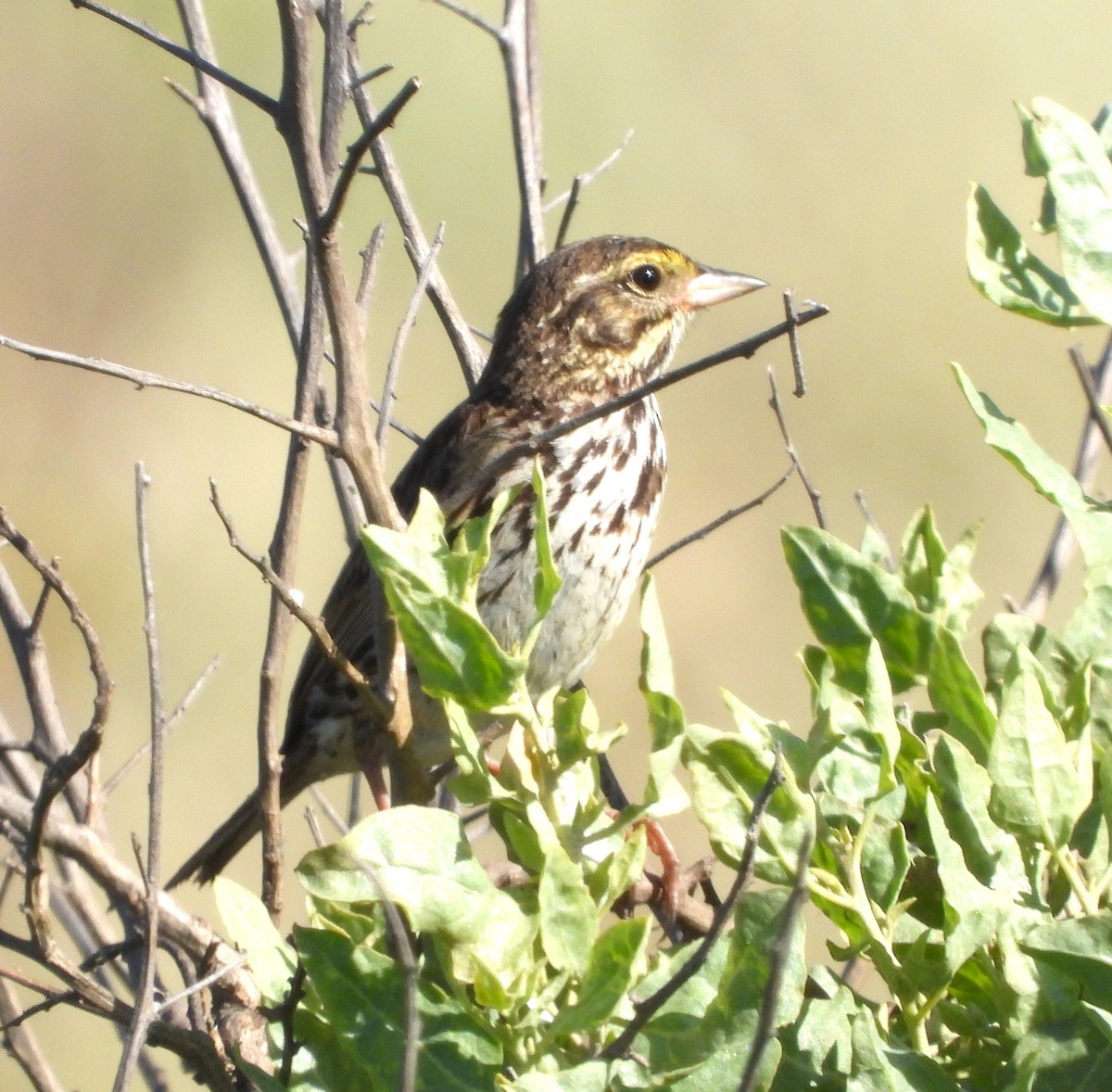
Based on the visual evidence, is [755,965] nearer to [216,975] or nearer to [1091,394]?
[216,975]

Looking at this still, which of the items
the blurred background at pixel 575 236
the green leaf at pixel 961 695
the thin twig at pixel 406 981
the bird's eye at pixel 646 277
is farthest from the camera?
the blurred background at pixel 575 236

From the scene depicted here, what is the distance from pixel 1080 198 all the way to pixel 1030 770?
0.69 m

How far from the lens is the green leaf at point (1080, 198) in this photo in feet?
6.02

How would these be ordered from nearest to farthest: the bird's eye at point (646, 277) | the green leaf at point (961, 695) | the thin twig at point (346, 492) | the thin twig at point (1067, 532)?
1. the green leaf at point (961, 695)
2. the thin twig at point (1067, 532)
3. the thin twig at point (346, 492)
4. the bird's eye at point (646, 277)

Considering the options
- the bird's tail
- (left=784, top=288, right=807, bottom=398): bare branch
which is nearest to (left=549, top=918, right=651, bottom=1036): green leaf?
(left=784, top=288, right=807, bottom=398): bare branch

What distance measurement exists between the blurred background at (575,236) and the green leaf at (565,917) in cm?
511

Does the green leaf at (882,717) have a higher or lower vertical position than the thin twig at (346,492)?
lower

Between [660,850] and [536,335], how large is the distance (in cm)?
177

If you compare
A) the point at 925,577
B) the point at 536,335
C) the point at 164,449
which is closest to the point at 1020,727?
the point at 925,577

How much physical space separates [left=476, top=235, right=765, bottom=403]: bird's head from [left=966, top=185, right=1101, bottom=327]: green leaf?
2.20 m

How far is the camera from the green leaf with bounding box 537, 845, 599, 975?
1472 mm

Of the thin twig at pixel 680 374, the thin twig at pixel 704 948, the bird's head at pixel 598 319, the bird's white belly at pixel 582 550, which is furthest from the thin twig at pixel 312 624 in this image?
the bird's head at pixel 598 319

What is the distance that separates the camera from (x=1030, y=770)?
1562 millimetres

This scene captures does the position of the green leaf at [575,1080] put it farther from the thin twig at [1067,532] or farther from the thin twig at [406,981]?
the thin twig at [1067,532]
